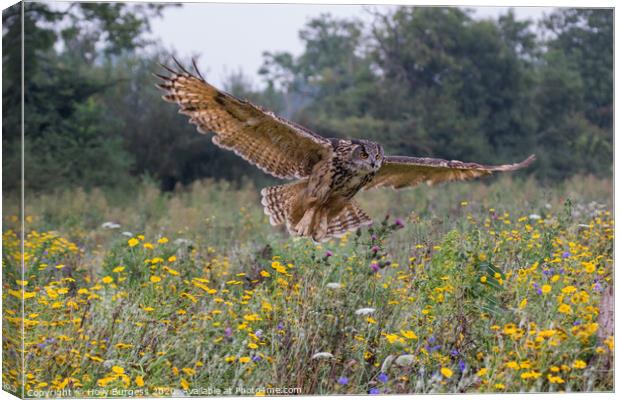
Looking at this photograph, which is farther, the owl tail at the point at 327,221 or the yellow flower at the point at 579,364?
the owl tail at the point at 327,221

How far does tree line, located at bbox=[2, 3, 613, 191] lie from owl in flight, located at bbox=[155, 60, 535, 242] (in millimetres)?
636

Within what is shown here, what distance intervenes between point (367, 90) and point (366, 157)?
193 cm

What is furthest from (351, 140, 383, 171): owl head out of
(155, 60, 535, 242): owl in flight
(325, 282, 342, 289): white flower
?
(325, 282, 342, 289): white flower

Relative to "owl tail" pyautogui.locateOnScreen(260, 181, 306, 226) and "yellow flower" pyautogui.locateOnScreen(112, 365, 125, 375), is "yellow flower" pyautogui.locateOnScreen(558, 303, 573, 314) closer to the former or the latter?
"owl tail" pyautogui.locateOnScreen(260, 181, 306, 226)

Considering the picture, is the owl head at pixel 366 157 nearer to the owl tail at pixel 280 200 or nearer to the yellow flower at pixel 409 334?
the owl tail at pixel 280 200

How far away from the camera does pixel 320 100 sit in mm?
8469

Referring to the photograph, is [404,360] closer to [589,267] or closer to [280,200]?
[589,267]

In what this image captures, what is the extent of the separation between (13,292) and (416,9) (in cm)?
331

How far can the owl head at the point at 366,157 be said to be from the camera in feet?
20.8

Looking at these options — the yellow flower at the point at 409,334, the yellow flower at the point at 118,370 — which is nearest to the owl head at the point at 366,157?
the yellow flower at the point at 409,334

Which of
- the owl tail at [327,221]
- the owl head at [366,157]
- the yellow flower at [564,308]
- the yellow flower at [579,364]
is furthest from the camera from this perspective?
the owl tail at [327,221]

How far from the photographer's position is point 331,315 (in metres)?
5.83

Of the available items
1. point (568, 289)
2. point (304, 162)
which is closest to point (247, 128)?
point (304, 162)

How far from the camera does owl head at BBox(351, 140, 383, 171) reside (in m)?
6.34
